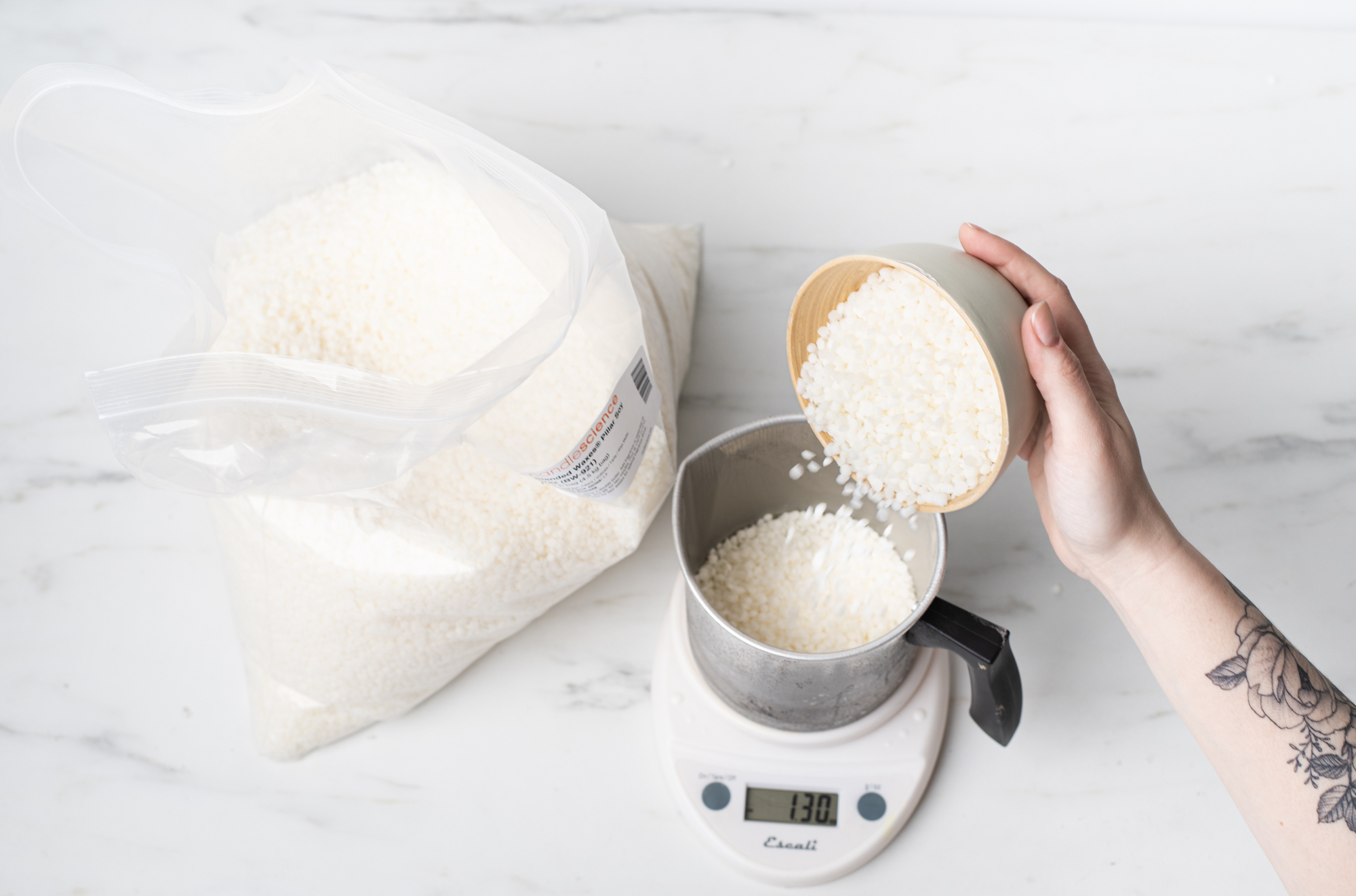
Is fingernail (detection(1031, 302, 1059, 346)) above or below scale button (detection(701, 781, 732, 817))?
above

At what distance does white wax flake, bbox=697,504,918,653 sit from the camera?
0.74 meters

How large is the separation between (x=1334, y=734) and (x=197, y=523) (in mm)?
1017

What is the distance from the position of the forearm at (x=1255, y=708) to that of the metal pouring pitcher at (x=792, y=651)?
125 mm

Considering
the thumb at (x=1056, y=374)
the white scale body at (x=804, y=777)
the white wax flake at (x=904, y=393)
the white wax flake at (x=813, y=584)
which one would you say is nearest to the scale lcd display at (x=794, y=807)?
the white scale body at (x=804, y=777)

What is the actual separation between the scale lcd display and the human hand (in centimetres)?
31

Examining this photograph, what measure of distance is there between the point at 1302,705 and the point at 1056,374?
33 centimetres

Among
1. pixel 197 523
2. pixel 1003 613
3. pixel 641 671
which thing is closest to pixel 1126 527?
pixel 1003 613

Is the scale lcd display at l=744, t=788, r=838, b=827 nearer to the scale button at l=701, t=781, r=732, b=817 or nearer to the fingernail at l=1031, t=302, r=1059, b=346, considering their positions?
the scale button at l=701, t=781, r=732, b=817

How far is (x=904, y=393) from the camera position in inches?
24.1

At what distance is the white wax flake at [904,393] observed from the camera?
0.58m

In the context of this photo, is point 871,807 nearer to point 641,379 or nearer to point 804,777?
point 804,777

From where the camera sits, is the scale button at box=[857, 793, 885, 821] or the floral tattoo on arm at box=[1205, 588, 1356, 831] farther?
the scale button at box=[857, 793, 885, 821]

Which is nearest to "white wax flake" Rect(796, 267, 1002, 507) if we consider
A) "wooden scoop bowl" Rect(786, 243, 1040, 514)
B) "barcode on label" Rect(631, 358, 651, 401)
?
"wooden scoop bowl" Rect(786, 243, 1040, 514)

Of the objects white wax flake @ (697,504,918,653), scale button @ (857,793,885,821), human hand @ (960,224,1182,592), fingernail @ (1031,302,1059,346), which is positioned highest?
fingernail @ (1031,302,1059,346)
